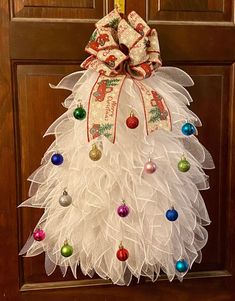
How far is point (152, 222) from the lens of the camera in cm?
94

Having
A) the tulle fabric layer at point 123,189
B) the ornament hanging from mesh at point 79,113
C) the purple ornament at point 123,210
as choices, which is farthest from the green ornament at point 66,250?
the ornament hanging from mesh at point 79,113

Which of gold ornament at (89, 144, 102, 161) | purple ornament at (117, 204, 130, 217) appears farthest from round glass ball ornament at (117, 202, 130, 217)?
gold ornament at (89, 144, 102, 161)

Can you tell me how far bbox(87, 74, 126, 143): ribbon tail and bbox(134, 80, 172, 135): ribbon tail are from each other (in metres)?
0.05

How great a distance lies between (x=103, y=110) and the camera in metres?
0.90

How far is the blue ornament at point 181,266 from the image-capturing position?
97cm

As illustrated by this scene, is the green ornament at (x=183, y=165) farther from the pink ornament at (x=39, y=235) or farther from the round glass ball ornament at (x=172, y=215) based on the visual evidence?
the pink ornament at (x=39, y=235)

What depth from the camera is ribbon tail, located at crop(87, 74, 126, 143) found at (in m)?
0.90

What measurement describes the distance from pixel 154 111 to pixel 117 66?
11 centimetres

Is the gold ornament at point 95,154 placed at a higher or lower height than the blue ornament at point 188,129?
lower

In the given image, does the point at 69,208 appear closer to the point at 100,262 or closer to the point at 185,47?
the point at 100,262

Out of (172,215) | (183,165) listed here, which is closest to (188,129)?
(183,165)

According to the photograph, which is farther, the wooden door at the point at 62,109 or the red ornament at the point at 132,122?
the wooden door at the point at 62,109

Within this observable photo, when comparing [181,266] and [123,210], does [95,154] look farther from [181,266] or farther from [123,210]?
[181,266]

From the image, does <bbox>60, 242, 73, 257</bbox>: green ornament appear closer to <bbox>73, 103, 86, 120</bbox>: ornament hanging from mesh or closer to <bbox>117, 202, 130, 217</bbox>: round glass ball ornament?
<bbox>117, 202, 130, 217</bbox>: round glass ball ornament
